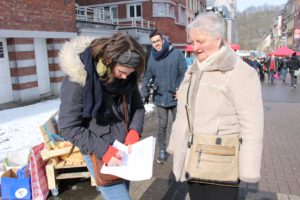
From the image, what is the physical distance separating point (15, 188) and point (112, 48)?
8.48ft

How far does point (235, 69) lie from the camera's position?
7.28 feet

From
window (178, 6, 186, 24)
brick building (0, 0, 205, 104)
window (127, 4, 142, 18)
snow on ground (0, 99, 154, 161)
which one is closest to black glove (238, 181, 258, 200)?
snow on ground (0, 99, 154, 161)

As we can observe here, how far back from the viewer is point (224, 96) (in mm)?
2227

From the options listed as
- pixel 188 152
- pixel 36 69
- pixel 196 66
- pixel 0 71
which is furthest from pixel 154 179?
pixel 36 69

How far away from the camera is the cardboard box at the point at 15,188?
3.74m

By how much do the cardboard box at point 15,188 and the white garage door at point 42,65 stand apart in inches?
384

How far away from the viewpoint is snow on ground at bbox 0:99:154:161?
6.10m

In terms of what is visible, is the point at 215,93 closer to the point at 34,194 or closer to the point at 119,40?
the point at 119,40

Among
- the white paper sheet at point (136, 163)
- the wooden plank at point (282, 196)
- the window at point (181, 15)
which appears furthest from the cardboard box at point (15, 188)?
the window at point (181, 15)

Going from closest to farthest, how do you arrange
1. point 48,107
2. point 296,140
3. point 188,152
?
point 188,152, point 296,140, point 48,107

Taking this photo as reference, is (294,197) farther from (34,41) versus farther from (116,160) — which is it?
(34,41)

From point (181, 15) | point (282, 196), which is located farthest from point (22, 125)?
point (181, 15)

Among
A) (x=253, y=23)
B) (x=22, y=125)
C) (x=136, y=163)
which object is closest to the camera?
(x=136, y=163)

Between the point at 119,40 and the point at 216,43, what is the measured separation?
27.9 inches
